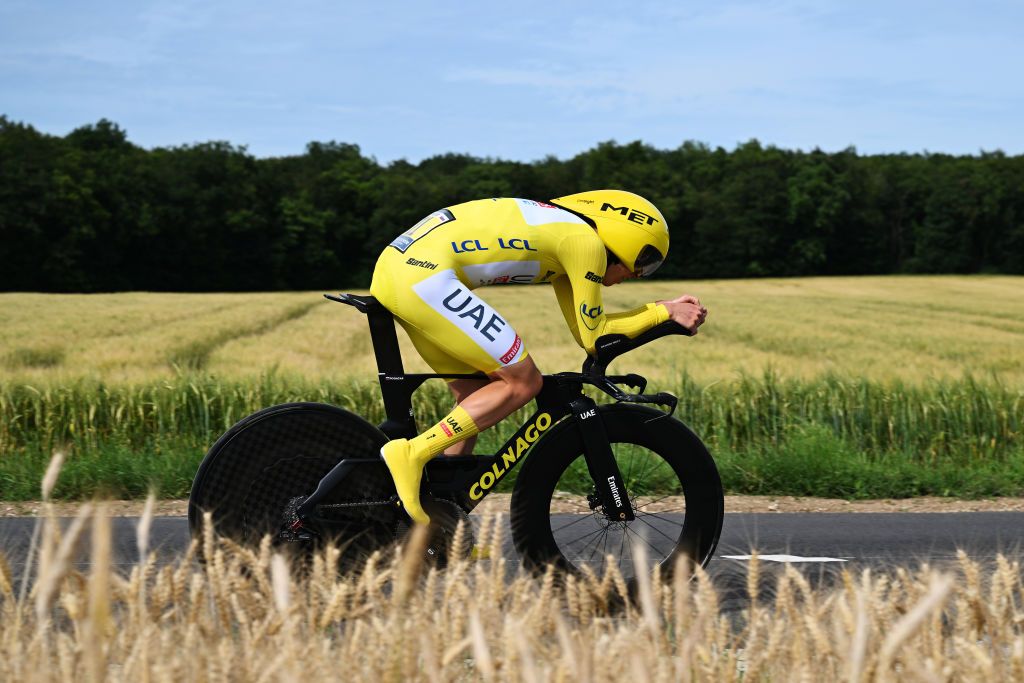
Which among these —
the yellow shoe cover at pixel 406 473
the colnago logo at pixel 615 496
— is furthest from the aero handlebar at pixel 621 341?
the yellow shoe cover at pixel 406 473

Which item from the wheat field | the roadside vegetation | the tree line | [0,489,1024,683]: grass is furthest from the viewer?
the tree line

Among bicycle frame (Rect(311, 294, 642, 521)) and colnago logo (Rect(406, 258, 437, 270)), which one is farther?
bicycle frame (Rect(311, 294, 642, 521))

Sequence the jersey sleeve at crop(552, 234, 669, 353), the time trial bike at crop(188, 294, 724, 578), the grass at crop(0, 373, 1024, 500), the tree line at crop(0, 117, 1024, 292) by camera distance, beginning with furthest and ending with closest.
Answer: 1. the tree line at crop(0, 117, 1024, 292)
2. the grass at crop(0, 373, 1024, 500)
3. the time trial bike at crop(188, 294, 724, 578)
4. the jersey sleeve at crop(552, 234, 669, 353)

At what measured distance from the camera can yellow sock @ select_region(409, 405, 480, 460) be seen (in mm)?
4594

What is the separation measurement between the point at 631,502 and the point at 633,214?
1.24 m

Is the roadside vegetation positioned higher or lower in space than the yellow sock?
lower

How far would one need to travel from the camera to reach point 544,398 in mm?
4910

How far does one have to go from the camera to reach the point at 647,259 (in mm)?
4746

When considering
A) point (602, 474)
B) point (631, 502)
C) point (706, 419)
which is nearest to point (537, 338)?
point (706, 419)

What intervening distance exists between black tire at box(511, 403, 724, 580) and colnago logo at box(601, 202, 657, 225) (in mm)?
795

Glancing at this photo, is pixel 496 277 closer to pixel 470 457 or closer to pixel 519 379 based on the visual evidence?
pixel 519 379

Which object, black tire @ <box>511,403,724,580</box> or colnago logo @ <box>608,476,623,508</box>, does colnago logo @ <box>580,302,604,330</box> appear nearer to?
black tire @ <box>511,403,724,580</box>

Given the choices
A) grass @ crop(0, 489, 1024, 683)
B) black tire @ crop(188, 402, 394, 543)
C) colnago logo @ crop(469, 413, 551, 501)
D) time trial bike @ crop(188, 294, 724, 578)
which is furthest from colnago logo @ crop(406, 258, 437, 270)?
grass @ crop(0, 489, 1024, 683)

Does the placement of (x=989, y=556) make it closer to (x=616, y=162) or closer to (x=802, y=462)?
(x=802, y=462)
